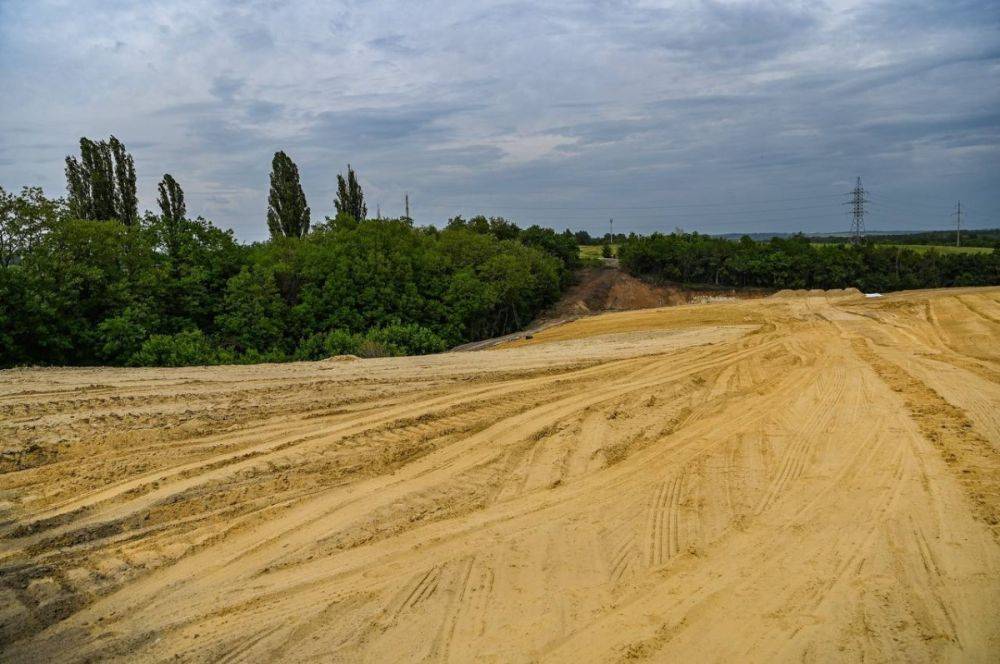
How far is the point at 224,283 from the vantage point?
81.9 feet

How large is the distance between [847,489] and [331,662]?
17.8 ft

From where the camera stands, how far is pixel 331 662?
4258mm

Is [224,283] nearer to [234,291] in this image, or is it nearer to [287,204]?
[234,291]

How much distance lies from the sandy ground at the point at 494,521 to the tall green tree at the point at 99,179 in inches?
871

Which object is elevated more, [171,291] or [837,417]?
[171,291]

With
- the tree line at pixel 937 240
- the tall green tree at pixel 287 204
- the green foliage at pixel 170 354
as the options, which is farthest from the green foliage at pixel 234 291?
the tree line at pixel 937 240

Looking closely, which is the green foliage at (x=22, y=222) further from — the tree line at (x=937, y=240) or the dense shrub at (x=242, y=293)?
the tree line at (x=937, y=240)

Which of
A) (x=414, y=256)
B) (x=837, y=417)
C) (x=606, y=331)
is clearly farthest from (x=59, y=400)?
(x=414, y=256)

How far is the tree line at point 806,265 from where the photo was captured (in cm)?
4378

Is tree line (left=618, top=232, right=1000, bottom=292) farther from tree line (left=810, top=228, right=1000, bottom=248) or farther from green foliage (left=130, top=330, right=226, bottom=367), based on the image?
green foliage (left=130, top=330, right=226, bottom=367)

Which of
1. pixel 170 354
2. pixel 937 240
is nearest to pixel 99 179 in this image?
pixel 170 354

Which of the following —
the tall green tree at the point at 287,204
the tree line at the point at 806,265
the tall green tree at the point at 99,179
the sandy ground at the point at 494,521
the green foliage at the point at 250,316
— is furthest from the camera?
the tree line at the point at 806,265

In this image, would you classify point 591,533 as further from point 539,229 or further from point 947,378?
point 539,229

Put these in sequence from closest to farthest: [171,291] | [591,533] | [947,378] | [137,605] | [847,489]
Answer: [137,605] → [591,533] → [847,489] → [947,378] → [171,291]
